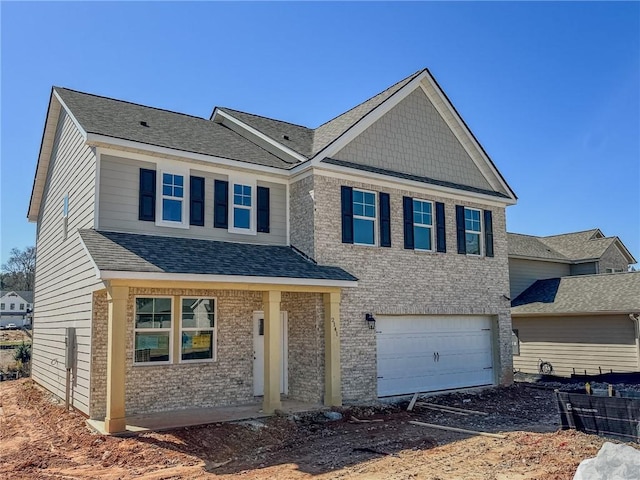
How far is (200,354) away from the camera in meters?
12.9

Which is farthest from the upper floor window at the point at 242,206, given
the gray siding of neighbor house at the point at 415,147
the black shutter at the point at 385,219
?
the black shutter at the point at 385,219

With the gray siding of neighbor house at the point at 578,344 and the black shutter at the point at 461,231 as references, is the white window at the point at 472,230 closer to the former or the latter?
the black shutter at the point at 461,231

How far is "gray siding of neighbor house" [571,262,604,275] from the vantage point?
25797mm

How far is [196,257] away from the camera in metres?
11.9

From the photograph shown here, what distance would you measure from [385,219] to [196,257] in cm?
575

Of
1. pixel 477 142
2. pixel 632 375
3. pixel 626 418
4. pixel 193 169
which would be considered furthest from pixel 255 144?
pixel 632 375

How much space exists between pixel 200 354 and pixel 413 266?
6501 millimetres

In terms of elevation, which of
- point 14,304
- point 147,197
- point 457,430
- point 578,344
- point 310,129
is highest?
point 310,129

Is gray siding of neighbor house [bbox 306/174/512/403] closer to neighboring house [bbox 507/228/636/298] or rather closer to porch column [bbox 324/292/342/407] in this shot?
porch column [bbox 324/292/342/407]

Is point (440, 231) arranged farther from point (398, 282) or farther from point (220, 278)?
point (220, 278)

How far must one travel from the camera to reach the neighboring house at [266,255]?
11.9 m

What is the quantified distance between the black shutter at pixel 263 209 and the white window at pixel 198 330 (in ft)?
8.09

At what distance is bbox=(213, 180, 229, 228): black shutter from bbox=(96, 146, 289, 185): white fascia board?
1.09ft

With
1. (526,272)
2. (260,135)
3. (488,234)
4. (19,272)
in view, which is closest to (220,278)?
(260,135)
